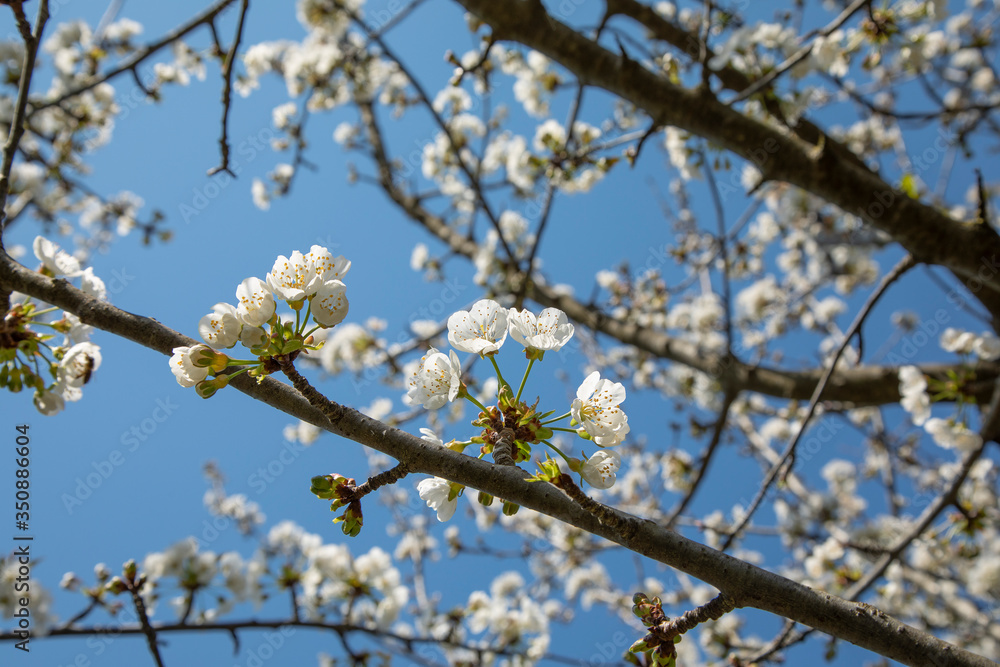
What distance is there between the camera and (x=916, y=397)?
305cm

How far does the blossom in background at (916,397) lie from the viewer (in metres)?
3.04

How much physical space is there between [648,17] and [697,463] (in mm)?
3463

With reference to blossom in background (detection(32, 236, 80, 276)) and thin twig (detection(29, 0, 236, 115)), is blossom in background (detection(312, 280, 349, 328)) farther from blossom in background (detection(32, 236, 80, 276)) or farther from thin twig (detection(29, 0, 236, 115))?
thin twig (detection(29, 0, 236, 115))

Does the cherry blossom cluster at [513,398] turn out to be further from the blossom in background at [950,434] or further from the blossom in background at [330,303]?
the blossom in background at [950,434]

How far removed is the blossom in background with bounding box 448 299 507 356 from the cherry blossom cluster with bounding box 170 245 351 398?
266 mm

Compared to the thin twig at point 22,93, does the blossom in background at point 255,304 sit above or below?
below

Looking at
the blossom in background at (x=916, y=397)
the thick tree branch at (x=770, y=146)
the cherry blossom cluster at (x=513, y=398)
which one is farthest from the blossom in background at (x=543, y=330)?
the blossom in background at (x=916, y=397)

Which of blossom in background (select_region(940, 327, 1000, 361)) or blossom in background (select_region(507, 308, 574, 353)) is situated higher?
blossom in background (select_region(940, 327, 1000, 361))

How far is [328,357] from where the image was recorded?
552cm

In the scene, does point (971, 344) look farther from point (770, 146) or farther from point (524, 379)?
point (524, 379)

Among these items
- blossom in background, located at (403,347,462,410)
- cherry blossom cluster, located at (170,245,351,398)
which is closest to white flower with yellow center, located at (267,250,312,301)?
cherry blossom cluster, located at (170,245,351,398)

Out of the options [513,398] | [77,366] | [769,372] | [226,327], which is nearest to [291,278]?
[226,327]

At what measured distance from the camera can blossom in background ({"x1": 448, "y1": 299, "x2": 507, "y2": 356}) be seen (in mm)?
1269

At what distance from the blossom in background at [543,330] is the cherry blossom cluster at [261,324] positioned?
39 cm
